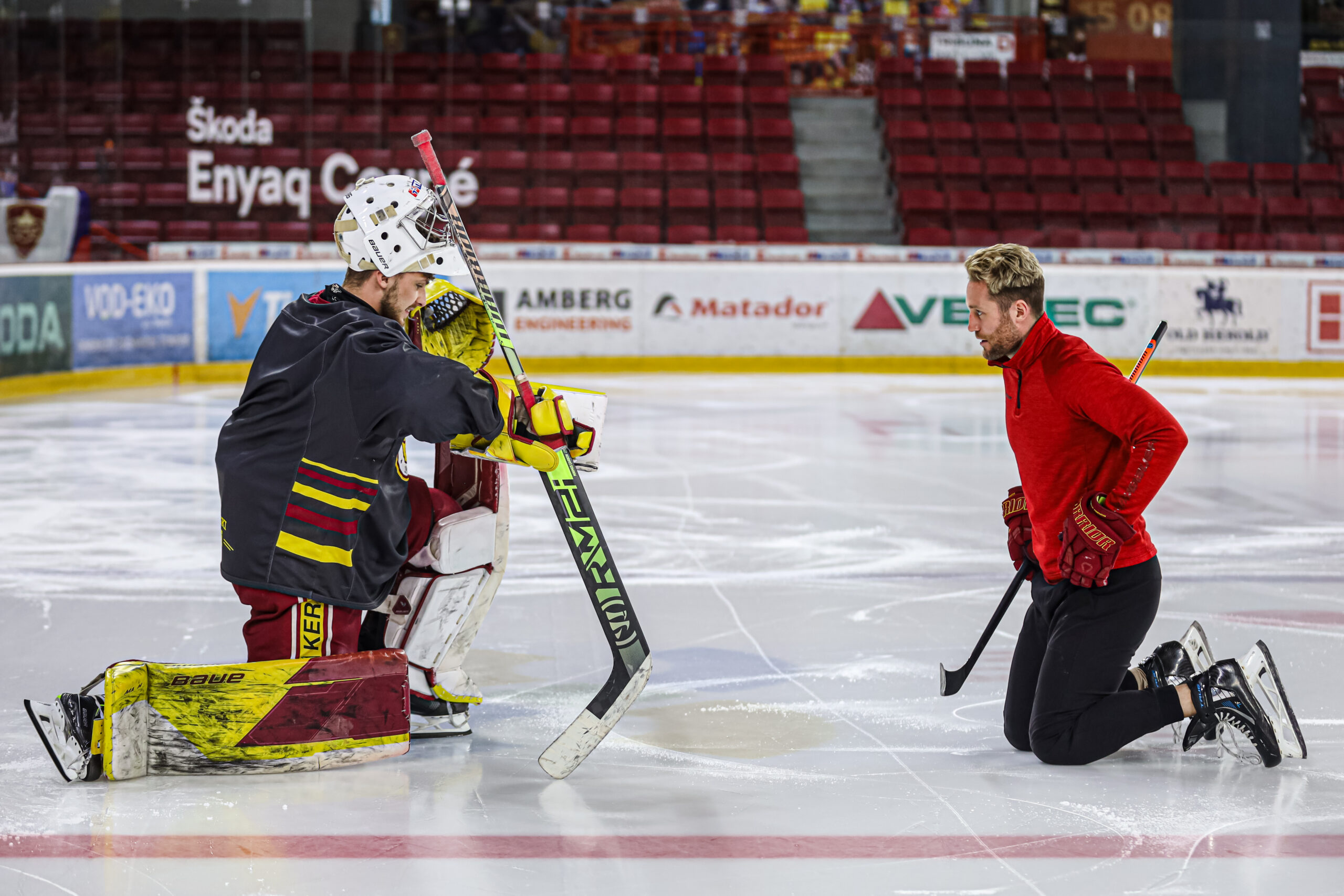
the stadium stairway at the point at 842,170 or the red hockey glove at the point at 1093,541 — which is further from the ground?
the stadium stairway at the point at 842,170

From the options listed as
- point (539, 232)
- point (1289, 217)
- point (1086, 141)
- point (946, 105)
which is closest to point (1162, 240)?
point (1289, 217)

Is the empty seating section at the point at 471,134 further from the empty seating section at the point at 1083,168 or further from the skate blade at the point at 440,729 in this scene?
the skate blade at the point at 440,729

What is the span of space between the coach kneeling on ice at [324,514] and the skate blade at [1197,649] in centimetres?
149

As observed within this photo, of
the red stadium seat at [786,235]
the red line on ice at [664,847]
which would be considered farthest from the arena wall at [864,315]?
the red line on ice at [664,847]

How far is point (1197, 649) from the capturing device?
353cm

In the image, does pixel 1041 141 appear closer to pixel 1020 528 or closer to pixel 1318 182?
pixel 1318 182

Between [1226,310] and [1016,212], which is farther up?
[1016,212]

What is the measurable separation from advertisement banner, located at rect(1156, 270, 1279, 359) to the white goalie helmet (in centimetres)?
1155

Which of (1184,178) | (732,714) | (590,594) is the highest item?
(1184,178)

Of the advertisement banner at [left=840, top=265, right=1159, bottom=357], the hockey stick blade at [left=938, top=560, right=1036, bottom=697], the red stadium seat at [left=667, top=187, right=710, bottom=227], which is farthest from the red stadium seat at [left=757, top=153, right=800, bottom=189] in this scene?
the hockey stick blade at [left=938, top=560, right=1036, bottom=697]

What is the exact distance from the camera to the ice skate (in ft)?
10.4

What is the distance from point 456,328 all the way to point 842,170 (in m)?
11.9

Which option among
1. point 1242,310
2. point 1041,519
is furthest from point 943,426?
point 1041,519

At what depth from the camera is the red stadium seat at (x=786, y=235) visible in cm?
1384
